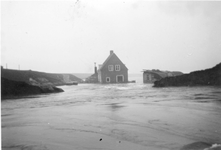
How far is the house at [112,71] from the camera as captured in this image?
342 cm

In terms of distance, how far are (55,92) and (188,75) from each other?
3185 mm

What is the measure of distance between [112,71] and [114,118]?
1.46m

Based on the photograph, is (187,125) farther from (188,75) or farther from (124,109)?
(188,75)

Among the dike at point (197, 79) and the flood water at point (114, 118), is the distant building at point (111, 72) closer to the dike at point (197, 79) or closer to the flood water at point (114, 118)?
the flood water at point (114, 118)

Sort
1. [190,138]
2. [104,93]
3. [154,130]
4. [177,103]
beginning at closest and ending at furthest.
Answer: [190,138], [154,130], [177,103], [104,93]

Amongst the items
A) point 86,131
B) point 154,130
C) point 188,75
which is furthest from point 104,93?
point 188,75

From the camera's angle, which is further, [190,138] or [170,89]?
[170,89]

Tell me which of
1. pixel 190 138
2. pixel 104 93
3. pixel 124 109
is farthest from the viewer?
pixel 104 93

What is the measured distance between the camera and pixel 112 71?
3930mm

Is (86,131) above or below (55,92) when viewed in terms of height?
below

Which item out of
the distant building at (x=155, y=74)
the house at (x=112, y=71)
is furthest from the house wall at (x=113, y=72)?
the distant building at (x=155, y=74)

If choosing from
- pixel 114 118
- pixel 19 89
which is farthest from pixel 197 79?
pixel 19 89

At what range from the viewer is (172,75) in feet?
12.3

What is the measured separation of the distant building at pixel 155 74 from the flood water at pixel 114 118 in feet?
0.67
